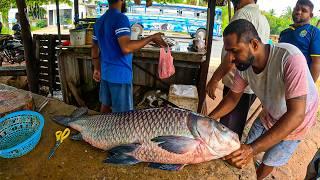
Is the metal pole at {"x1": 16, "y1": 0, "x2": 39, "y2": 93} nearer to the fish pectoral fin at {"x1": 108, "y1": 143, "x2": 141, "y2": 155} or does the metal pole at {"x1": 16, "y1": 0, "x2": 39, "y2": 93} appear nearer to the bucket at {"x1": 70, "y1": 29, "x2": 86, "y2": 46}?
the bucket at {"x1": 70, "y1": 29, "x2": 86, "y2": 46}

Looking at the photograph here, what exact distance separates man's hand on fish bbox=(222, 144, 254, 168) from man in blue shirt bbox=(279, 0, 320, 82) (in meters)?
2.29

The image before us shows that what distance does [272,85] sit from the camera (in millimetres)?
1870

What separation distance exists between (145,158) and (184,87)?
9.09ft

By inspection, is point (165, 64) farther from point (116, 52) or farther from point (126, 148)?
point (126, 148)

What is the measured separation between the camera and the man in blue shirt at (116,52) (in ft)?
8.55

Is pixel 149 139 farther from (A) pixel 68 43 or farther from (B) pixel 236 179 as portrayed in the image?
(A) pixel 68 43

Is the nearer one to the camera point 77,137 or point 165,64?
point 77,137

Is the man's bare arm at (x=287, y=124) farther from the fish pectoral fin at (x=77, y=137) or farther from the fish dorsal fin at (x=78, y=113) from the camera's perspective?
the fish dorsal fin at (x=78, y=113)

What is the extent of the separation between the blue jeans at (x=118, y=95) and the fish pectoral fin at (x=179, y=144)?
5.16ft

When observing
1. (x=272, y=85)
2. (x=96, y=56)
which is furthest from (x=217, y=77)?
(x=96, y=56)

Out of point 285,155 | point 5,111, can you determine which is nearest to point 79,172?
point 5,111

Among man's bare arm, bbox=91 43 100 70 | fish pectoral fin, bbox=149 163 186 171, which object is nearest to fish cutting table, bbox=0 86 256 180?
Result: fish pectoral fin, bbox=149 163 186 171

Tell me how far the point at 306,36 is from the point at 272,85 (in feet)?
5.97

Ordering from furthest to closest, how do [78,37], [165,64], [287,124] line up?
1. [78,37]
2. [165,64]
3. [287,124]
